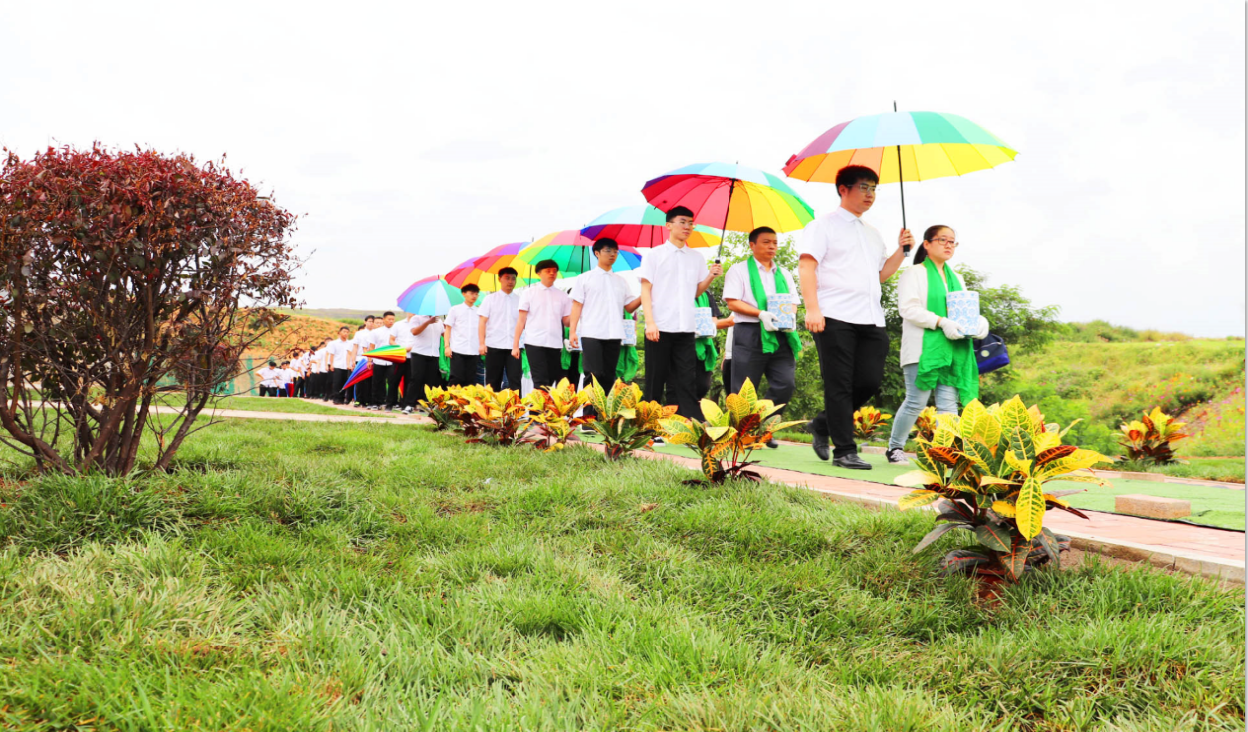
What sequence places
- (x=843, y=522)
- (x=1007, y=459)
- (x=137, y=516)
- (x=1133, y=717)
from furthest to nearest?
1. (x=843, y=522)
2. (x=137, y=516)
3. (x=1007, y=459)
4. (x=1133, y=717)

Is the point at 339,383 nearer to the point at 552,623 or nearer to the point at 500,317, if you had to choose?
the point at 500,317

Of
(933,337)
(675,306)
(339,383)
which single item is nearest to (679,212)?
(675,306)

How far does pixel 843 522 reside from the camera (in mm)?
3324

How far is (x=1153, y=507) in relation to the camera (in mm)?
3520

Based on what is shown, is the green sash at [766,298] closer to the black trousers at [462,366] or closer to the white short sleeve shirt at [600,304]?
the white short sleeve shirt at [600,304]

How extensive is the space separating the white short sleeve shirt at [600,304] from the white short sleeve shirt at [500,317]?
2.34 metres

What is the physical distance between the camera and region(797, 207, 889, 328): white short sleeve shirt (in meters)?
5.33

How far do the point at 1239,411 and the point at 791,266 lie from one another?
1378 cm

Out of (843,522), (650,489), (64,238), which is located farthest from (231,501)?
(843,522)

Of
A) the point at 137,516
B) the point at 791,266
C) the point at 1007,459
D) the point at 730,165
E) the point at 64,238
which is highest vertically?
the point at 791,266

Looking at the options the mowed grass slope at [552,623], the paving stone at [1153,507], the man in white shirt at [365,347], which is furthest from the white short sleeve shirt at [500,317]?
the paving stone at [1153,507]

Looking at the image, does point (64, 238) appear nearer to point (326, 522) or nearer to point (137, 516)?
point (137, 516)

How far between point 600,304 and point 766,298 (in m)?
1.82

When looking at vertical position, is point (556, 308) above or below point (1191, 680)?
above
